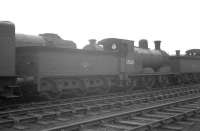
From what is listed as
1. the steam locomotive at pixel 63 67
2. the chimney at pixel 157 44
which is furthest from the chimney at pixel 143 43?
the chimney at pixel 157 44

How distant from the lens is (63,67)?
10617 millimetres

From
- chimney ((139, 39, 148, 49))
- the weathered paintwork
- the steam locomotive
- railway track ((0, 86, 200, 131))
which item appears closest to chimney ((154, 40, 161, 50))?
chimney ((139, 39, 148, 49))

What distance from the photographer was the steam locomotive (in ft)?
27.0

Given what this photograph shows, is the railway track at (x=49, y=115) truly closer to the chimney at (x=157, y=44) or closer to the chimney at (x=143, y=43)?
the chimney at (x=143, y=43)

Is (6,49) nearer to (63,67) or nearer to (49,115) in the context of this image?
(49,115)

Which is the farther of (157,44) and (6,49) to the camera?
(157,44)

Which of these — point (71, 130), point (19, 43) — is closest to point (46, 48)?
point (19, 43)

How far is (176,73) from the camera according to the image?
19406mm

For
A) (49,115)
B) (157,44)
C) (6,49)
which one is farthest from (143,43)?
(49,115)

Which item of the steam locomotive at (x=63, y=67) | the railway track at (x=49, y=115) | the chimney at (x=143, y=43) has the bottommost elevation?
the railway track at (x=49, y=115)

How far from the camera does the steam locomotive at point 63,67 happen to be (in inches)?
324

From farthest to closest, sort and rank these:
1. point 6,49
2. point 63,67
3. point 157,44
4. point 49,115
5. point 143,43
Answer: point 157,44, point 143,43, point 63,67, point 6,49, point 49,115

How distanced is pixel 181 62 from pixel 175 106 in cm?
1192

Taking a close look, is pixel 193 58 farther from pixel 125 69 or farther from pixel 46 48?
pixel 46 48
